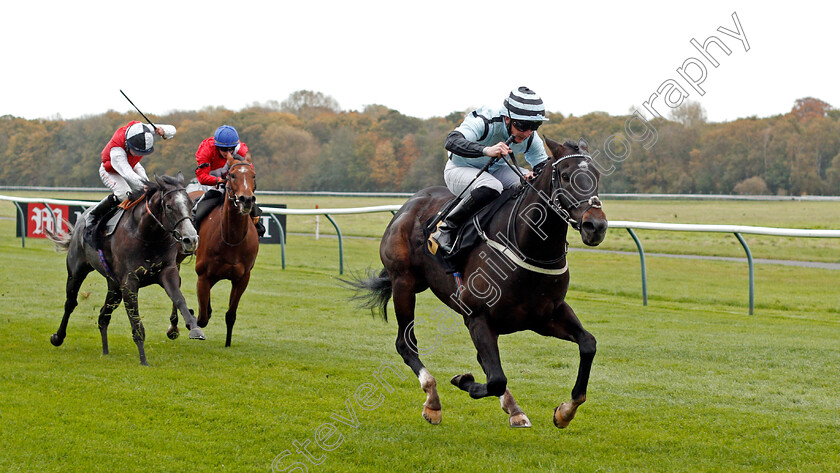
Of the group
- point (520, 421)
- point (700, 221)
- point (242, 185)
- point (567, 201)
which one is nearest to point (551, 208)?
point (567, 201)

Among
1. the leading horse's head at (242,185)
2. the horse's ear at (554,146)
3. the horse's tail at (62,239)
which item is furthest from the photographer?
the horse's tail at (62,239)

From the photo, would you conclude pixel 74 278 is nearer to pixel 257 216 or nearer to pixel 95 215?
→ pixel 95 215

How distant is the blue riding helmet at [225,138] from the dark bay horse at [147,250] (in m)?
0.82

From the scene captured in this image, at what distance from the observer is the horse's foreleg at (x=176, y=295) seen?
660 centimetres

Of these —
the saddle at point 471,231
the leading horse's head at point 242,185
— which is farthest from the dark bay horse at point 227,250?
the saddle at point 471,231

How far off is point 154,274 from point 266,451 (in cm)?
325

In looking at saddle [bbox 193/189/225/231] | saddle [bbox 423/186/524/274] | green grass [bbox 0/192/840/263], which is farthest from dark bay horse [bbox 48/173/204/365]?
green grass [bbox 0/192/840/263]

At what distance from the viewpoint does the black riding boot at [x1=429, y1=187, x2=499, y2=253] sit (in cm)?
489

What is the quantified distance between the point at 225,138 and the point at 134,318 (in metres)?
2.06

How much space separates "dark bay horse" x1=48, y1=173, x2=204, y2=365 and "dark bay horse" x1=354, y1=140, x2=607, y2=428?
2683 millimetres

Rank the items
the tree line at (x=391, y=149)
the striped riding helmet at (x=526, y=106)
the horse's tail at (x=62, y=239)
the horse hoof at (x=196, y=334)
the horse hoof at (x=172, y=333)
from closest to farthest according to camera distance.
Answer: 1. the striped riding helmet at (x=526, y=106)
2. the horse hoof at (x=196, y=334)
3. the horse hoof at (x=172, y=333)
4. the horse's tail at (x=62, y=239)
5. the tree line at (x=391, y=149)

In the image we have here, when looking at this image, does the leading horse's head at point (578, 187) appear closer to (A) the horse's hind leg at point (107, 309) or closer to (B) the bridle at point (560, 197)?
(B) the bridle at point (560, 197)

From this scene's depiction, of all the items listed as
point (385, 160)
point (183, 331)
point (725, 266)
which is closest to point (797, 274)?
point (725, 266)

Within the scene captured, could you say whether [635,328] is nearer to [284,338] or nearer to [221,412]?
[284,338]
